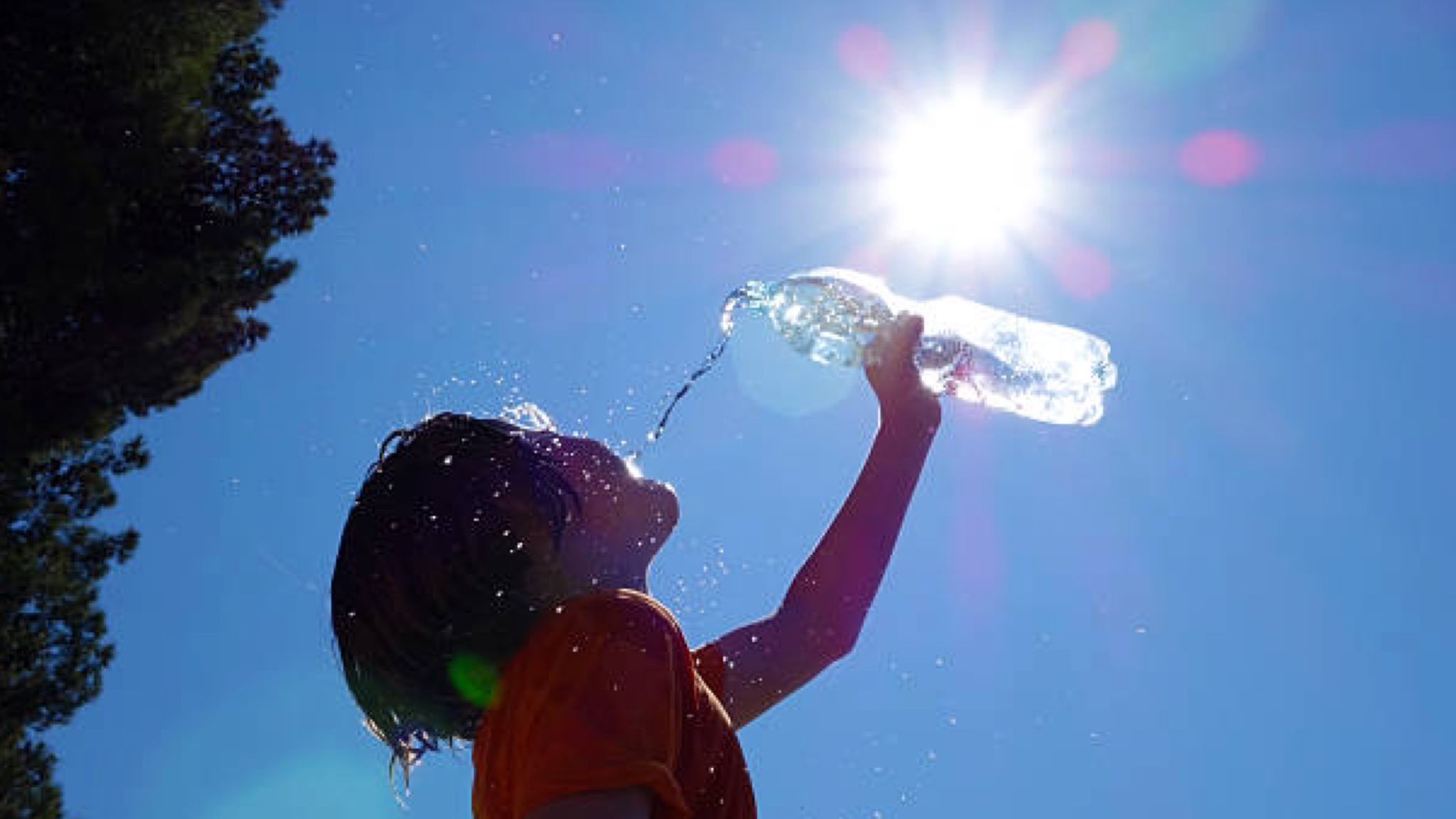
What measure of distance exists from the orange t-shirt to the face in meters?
0.32

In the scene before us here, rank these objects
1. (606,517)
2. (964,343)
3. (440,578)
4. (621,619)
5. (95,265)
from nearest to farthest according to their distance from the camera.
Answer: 1. (621,619)
2. (440,578)
3. (606,517)
4. (964,343)
5. (95,265)

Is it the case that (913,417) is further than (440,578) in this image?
Yes

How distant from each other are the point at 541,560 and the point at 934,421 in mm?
1146

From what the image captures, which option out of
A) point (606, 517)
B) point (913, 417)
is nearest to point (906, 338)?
point (913, 417)

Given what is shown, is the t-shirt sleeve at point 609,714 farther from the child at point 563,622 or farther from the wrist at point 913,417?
the wrist at point 913,417

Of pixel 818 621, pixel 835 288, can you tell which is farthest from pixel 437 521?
pixel 835 288

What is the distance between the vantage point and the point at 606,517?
2.30 metres

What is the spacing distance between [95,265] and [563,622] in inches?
265

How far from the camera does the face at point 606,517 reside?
84.4 inches

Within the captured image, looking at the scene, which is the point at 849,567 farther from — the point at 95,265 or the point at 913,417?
the point at 95,265

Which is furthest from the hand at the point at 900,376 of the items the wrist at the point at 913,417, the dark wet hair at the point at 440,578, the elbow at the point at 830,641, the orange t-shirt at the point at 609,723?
the orange t-shirt at the point at 609,723

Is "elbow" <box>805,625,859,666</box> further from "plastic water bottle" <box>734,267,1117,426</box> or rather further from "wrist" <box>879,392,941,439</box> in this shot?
"plastic water bottle" <box>734,267,1117,426</box>

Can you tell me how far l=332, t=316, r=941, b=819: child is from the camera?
150cm

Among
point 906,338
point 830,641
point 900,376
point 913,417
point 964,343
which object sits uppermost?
point 964,343
